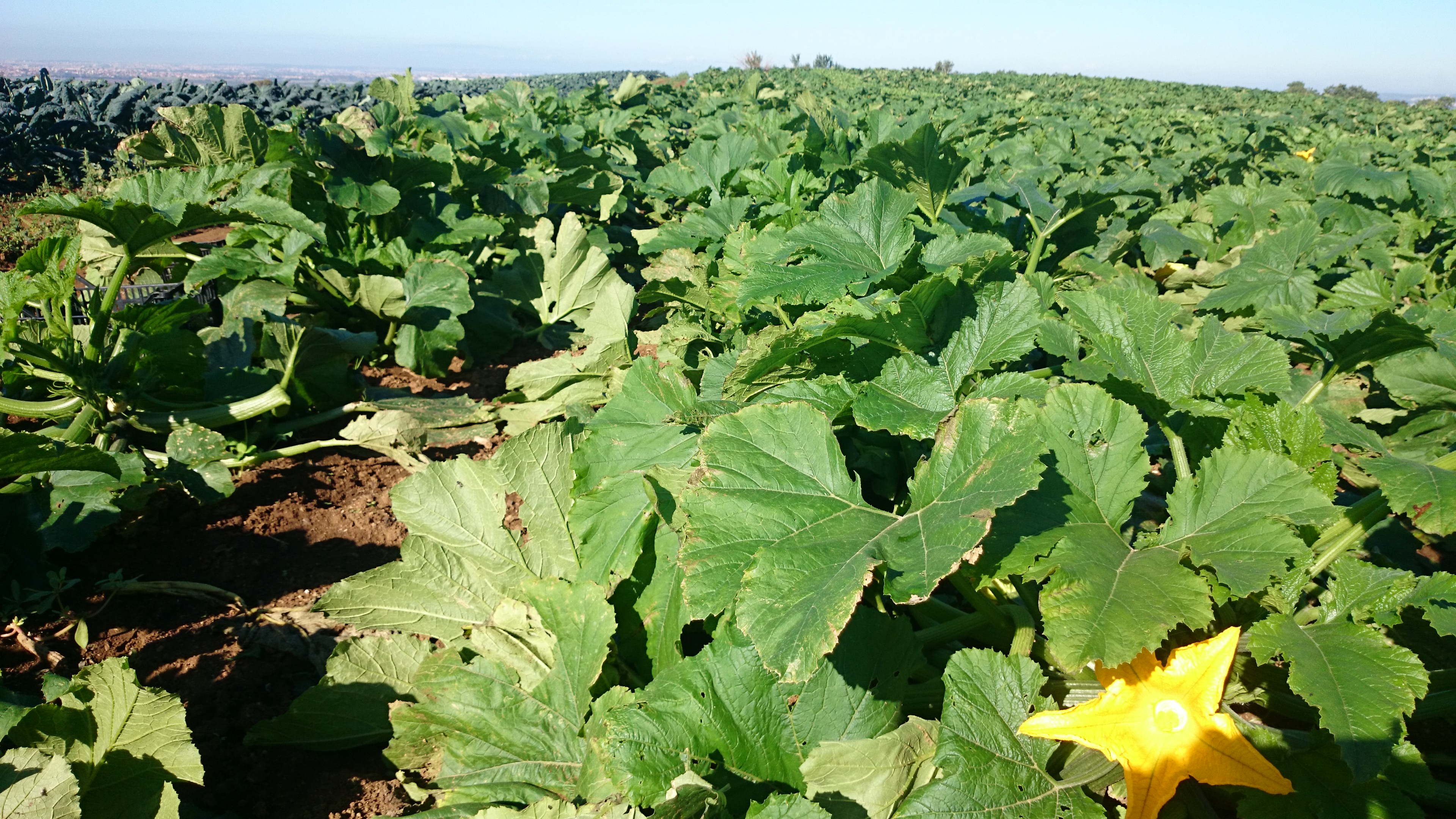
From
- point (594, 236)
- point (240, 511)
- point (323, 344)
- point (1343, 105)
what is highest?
point (1343, 105)

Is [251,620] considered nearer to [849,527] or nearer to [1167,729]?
[849,527]

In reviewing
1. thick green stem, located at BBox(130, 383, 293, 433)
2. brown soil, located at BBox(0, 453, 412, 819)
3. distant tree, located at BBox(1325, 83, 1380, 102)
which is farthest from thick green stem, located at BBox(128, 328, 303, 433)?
distant tree, located at BBox(1325, 83, 1380, 102)

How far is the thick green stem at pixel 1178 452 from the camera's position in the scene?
60.5 inches

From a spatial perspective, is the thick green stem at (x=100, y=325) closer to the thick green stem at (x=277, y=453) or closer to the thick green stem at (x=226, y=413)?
the thick green stem at (x=226, y=413)

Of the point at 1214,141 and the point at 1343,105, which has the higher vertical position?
the point at 1343,105

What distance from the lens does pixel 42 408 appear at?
2938 mm

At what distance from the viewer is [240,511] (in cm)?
322

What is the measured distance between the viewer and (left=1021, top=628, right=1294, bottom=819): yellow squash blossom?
1218mm

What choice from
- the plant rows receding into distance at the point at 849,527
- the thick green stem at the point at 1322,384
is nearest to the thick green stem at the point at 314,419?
the plant rows receding into distance at the point at 849,527

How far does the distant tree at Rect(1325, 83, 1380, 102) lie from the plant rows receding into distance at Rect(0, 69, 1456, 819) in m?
58.8

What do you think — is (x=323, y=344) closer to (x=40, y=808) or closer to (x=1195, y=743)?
(x=40, y=808)

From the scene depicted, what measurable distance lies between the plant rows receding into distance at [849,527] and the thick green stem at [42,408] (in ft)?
0.10

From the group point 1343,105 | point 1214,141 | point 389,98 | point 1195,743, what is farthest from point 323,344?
point 1343,105

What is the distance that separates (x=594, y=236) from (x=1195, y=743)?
5302 mm
